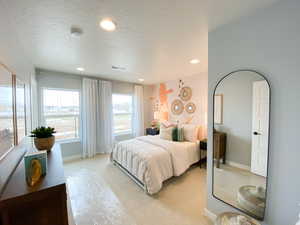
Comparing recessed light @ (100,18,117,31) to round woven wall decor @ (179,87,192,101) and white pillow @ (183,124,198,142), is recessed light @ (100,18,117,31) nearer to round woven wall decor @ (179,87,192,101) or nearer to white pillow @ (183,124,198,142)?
white pillow @ (183,124,198,142)

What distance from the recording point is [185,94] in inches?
163

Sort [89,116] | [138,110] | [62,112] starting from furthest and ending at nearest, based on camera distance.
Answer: [138,110] → [89,116] → [62,112]

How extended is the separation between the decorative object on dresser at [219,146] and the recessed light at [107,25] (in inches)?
68.2

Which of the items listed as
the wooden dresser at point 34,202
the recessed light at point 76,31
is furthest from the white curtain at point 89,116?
the wooden dresser at point 34,202

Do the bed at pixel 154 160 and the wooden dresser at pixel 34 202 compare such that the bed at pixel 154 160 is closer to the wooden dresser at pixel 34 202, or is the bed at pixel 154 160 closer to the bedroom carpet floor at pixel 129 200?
the bedroom carpet floor at pixel 129 200

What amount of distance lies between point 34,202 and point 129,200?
151 cm

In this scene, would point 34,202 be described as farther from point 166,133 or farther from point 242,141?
point 166,133

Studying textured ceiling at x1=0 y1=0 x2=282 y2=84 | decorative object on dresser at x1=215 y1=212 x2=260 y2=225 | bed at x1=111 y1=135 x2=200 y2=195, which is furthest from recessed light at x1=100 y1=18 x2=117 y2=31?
decorative object on dresser at x1=215 y1=212 x2=260 y2=225

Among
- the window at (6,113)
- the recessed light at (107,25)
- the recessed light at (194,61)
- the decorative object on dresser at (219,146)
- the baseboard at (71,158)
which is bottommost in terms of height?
the baseboard at (71,158)

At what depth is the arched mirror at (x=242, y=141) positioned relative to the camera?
1.30 meters

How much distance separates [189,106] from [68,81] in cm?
349

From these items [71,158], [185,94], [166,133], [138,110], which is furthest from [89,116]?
[185,94]

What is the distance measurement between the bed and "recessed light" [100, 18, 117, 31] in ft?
6.46

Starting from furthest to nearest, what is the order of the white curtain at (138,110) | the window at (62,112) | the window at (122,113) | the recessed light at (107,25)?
the white curtain at (138,110) → the window at (122,113) → the window at (62,112) → the recessed light at (107,25)
